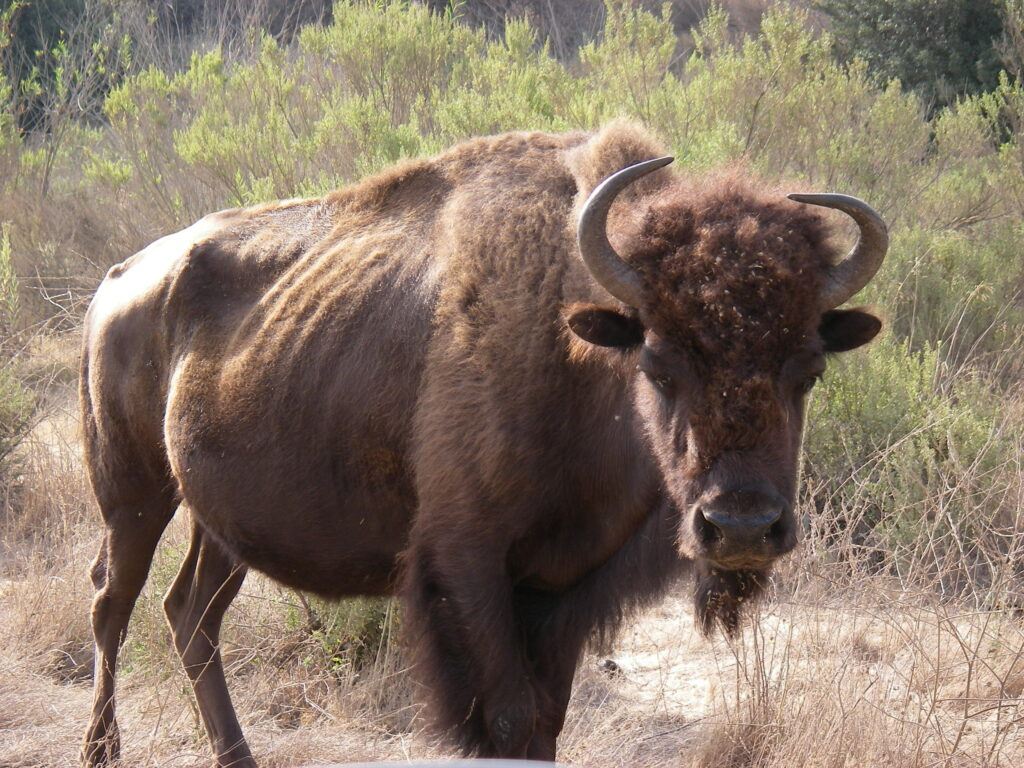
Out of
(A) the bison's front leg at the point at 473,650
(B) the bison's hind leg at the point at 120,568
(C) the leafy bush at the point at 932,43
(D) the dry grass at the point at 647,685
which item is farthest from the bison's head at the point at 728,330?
(C) the leafy bush at the point at 932,43

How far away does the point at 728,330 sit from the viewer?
351cm

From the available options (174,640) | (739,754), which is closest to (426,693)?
(739,754)

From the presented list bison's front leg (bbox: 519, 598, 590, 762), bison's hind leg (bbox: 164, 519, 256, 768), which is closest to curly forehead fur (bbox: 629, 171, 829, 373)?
bison's front leg (bbox: 519, 598, 590, 762)

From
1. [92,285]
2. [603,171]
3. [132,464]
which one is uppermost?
[603,171]

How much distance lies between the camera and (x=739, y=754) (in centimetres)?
470

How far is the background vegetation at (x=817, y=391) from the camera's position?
5035 millimetres

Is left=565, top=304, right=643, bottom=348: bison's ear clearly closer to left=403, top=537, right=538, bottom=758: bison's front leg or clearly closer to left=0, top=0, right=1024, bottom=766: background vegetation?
left=403, top=537, right=538, bottom=758: bison's front leg

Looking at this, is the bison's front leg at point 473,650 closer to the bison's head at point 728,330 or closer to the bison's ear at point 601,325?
the bison's head at point 728,330

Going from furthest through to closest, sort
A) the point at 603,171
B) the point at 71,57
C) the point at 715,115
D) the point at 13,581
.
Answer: the point at 71,57
the point at 715,115
the point at 13,581
the point at 603,171

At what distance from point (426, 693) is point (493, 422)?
1055 mm

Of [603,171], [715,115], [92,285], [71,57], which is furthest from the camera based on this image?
[71,57]

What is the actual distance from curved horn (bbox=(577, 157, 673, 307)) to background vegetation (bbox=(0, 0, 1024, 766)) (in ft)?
5.57

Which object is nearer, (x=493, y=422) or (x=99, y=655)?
(x=493, y=422)

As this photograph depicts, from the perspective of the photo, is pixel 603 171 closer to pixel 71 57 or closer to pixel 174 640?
pixel 174 640
